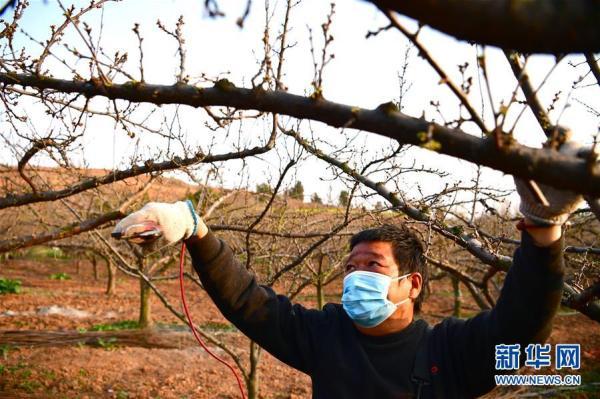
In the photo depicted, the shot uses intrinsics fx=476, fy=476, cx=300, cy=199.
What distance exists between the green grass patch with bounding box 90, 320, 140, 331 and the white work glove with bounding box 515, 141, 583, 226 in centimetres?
1261

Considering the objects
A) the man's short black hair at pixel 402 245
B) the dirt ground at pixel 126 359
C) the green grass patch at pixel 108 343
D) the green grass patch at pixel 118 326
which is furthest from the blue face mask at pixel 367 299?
the green grass patch at pixel 118 326

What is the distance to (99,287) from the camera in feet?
67.7

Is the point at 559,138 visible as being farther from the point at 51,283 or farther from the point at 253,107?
the point at 51,283

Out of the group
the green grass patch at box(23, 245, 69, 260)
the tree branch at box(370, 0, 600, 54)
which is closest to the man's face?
the tree branch at box(370, 0, 600, 54)

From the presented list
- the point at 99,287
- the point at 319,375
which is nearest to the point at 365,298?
the point at 319,375

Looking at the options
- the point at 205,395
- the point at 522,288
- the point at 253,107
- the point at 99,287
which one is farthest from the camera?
the point at 99,287

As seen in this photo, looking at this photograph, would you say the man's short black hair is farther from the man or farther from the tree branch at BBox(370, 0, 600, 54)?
the tree branch at BBox(370, 0, 600, 54)

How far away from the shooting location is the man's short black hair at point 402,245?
2.32 meters

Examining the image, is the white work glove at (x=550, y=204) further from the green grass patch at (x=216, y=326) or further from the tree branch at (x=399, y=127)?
the green grass patch at (x=216, y=326)

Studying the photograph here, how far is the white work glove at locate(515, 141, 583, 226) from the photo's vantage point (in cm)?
131

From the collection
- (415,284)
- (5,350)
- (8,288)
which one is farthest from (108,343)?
(415,284)

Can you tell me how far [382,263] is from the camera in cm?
232

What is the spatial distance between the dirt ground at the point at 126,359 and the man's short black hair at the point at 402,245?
319cm

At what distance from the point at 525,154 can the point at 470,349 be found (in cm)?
115
